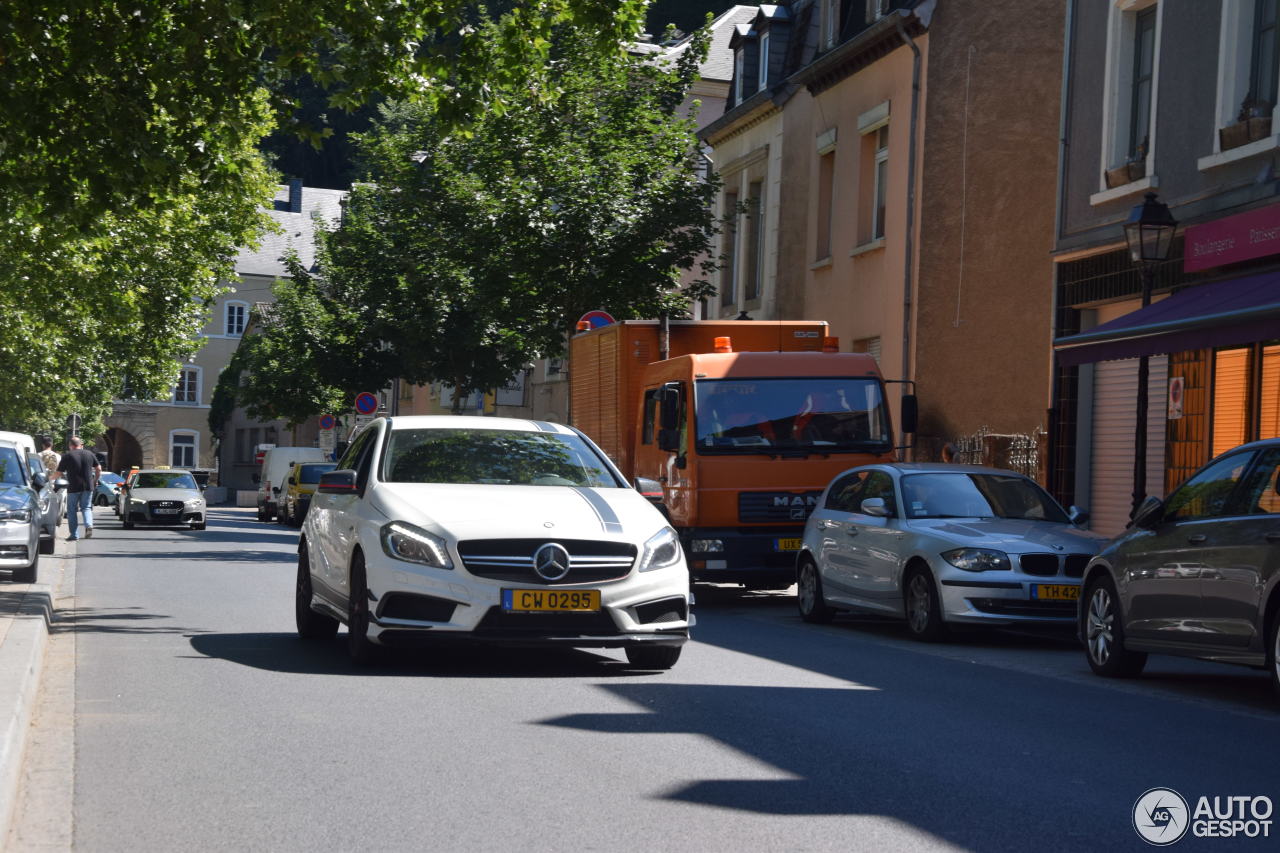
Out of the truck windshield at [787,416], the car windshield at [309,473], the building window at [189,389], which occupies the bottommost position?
the car windshield at [309,473]

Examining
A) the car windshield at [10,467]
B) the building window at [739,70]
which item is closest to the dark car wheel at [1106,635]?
the car windshield at [10,467]

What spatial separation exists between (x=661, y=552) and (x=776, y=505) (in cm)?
771

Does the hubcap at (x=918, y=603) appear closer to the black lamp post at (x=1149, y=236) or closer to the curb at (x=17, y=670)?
the black lamp post at (x=1149, y=236)

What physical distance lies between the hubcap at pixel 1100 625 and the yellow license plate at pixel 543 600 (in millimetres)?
3632

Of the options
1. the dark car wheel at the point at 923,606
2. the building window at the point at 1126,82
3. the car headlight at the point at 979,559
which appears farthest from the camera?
the building window at the point at 1126,82

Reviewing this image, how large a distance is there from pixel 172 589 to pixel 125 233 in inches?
Answer: 473

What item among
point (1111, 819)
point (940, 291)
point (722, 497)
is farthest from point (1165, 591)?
point (940, 291)

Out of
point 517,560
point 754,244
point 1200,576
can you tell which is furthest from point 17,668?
point 754,244

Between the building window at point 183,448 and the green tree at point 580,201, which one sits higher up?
the green tree at point 580,201

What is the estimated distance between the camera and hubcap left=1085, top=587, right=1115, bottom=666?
38.5 feet

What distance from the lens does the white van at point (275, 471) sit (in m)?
49.3

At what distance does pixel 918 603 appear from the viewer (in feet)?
47.6

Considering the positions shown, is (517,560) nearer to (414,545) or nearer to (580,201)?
(414,545)

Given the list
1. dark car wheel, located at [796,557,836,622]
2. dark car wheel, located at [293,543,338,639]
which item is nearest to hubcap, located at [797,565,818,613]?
dark car wheel, located at [796,557,836,622]
